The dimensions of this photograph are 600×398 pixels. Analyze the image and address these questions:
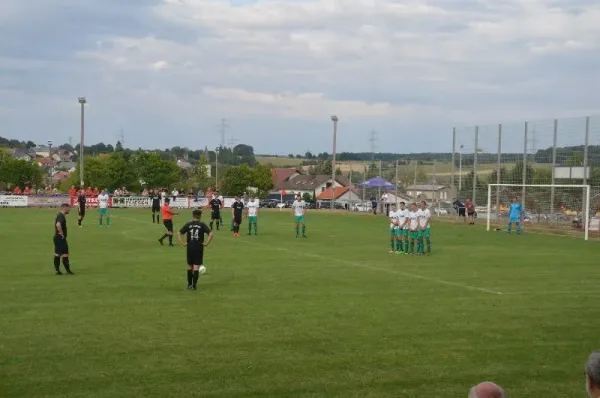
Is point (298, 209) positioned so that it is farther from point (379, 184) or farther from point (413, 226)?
point (379, 184)

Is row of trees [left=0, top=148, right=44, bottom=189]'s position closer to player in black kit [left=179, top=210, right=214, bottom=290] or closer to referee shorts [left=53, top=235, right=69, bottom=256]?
referee shorts [left=53, top=235, right=69, bottom=256]

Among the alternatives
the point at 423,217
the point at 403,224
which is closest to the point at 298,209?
the point at 403,224

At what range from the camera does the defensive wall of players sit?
62.0m

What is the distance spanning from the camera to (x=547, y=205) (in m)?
41.2

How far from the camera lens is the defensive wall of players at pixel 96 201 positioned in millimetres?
62031

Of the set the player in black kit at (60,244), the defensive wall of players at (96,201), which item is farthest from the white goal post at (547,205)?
the defensive wall of players at (96,201)

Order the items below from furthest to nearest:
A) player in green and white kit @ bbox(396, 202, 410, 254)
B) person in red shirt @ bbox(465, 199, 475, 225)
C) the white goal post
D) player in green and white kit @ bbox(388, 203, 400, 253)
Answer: person in red shirt @ bbox(465, 199, 475, 225)
the white goal post
player in green and white kit @ bbox(388, 203, 400, 253)
player in green and white kit @ bbox(396, 202, 410, 254)

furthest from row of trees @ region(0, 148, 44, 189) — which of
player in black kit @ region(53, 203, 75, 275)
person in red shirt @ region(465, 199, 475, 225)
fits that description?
player in black kit @ region(53, 203, 75, 275)

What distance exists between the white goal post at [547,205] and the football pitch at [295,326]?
1652 centimetres

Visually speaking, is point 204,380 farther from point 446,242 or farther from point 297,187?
point 297,187

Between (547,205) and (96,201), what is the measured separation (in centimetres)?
3570

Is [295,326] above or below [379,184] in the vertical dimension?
below

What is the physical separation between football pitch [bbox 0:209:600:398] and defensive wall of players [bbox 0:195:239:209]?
40.0 m

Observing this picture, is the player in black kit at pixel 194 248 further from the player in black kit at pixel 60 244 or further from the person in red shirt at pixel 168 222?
the person in red shirt at pixel 168 222
